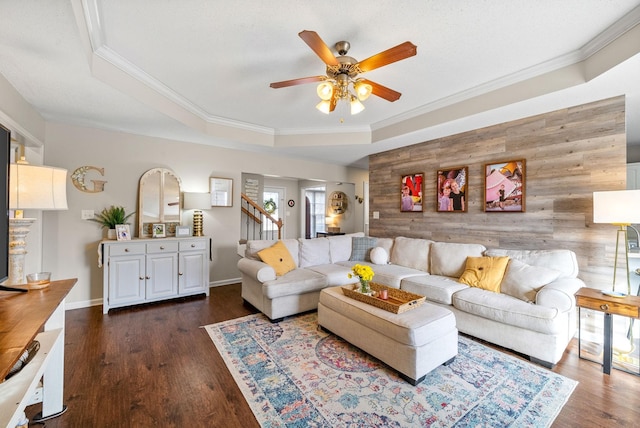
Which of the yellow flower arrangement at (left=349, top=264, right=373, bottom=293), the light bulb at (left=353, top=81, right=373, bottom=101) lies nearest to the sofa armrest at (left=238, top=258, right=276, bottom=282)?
the yellow flower arrangement at (left=349, top=264, right=373, bottom=293)

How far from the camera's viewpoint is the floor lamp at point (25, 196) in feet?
5.36

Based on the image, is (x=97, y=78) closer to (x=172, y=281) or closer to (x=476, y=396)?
(x=172, y=281)

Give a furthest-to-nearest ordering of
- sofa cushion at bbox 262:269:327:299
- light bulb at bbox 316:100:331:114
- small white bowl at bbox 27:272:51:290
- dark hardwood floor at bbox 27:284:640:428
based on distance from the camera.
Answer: sofa cushion at bbox 262:269:327:299 < light bulb at bbox 316:100:331:114 < dark hardwood floor at bbox 27:284:640:428 < small white bowl at bbox 27:272:51:290

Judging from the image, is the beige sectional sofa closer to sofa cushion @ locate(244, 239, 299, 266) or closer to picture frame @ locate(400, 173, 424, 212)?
sofa cushion @ locate(244, 239, 299, 266)

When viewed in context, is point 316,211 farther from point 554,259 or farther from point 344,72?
point 344,72

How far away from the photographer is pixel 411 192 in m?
4.52

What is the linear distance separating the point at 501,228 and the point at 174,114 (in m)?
4.32

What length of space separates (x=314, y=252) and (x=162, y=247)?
211 centimetres

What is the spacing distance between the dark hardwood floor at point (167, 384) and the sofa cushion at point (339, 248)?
2109 mm

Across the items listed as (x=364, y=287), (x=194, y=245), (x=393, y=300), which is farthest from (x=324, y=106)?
(x=194, y=245)

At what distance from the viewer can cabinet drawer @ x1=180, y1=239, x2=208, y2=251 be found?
12.7ft

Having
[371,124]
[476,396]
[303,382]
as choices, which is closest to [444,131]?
[371,124]

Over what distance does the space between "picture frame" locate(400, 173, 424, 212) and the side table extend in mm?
2373

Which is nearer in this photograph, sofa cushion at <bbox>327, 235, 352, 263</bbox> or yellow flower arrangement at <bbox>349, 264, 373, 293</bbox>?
yellow flower arrangement at <bbox>349, 264, 373, 293</bbox>
